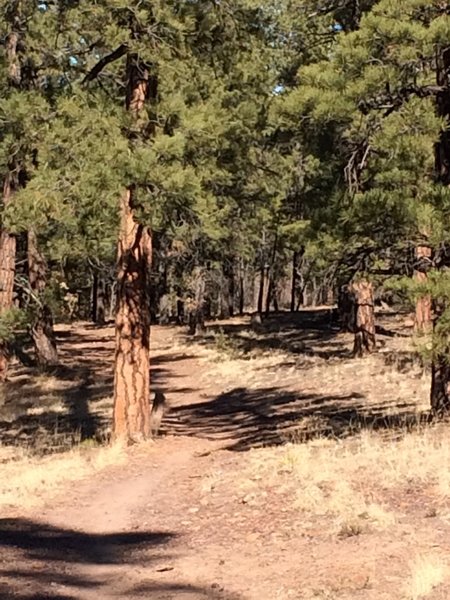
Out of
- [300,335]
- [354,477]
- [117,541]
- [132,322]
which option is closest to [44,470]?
[132,322]

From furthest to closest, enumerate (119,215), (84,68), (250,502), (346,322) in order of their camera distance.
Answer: (346,322), (84,68), (119,215), (250,502)

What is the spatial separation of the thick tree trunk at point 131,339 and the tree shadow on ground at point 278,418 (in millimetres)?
1555

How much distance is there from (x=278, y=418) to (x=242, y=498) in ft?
22.2

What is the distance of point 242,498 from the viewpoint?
8.85m

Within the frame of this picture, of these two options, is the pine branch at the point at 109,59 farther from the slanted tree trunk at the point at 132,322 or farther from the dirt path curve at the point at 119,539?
the dirt path curve at the point at 119,539

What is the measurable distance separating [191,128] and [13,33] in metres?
8.18

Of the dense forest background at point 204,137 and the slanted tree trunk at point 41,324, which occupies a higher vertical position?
the dense forest background at point 204,137

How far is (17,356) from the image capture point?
2709 cm

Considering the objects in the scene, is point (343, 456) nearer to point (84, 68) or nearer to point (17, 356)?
point (84, 68)

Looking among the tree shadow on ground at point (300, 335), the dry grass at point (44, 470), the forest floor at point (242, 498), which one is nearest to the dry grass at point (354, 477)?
the forest floor at point (242, 498)

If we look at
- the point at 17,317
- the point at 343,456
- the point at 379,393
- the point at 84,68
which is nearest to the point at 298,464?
the point at 343,456

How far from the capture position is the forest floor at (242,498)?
6.17m

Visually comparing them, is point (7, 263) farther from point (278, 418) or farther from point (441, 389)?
point (441, 389)

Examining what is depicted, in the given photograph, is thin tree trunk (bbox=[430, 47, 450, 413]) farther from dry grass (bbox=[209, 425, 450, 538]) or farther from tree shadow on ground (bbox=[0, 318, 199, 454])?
tree shadow on ground (bbox=[0, 318, 199, 454])
